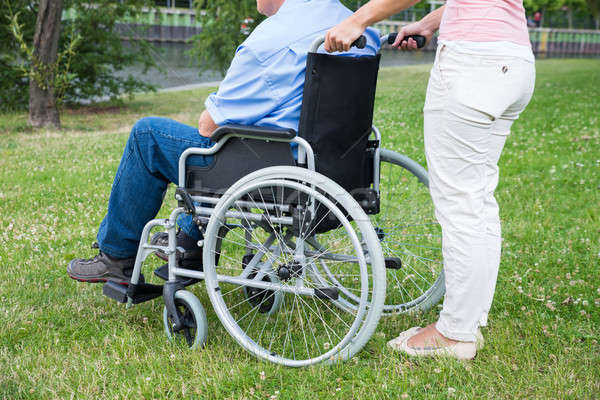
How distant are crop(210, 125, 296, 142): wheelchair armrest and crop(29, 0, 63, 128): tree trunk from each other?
796 centimetres

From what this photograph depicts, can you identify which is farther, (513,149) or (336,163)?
(513,149)

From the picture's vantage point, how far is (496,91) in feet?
7.59

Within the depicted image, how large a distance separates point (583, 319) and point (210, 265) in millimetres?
1660

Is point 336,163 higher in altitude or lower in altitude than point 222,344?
higher

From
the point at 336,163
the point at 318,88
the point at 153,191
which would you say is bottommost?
the point at 153,191

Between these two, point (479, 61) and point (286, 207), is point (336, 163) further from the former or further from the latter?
point (479, 61)

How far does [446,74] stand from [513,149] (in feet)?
17.2

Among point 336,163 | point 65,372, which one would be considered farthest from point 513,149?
point 65,372

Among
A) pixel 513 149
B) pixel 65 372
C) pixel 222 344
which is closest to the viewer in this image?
pixel 65 372

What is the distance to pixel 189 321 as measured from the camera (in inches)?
111

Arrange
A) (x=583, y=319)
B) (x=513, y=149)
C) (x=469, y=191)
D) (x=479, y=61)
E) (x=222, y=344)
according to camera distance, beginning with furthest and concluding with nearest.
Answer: (x=513, y=149), (x=583, y=319), (x=222, y=344), (x=469, y=191), (x=479, y=61)

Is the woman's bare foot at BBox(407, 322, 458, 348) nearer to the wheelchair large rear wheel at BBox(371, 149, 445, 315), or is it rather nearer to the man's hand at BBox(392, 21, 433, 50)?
the wheelchair large rear wheel at BBox(371, 149, 445, 315)

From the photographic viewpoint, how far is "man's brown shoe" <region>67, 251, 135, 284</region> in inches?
119

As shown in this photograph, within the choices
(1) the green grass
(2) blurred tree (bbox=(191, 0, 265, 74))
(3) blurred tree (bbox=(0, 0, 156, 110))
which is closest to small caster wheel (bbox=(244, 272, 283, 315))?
(1) the green grass
